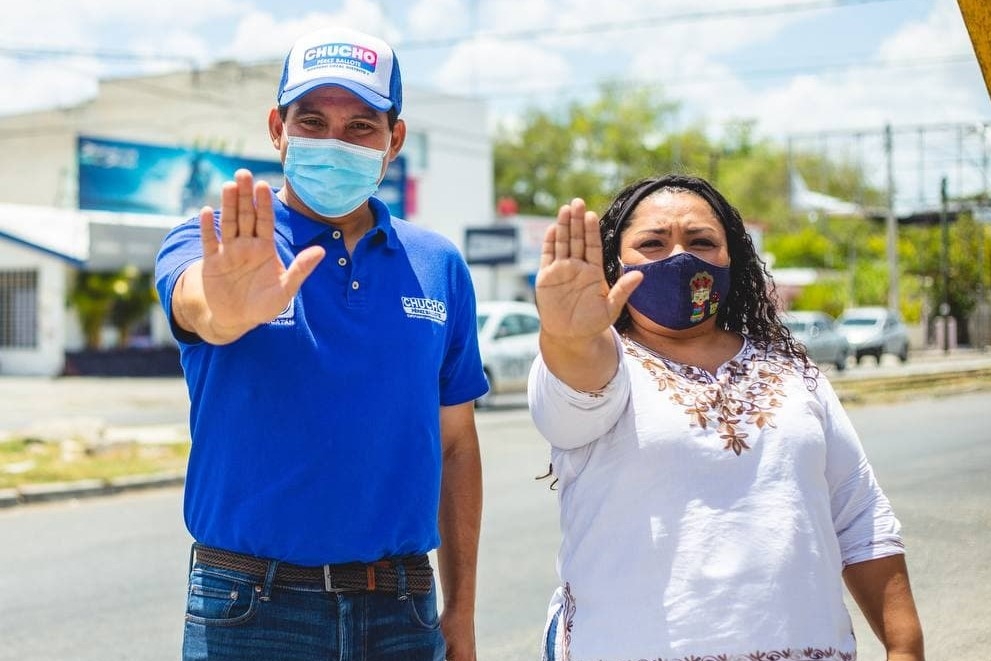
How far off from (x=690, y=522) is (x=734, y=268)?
759mm

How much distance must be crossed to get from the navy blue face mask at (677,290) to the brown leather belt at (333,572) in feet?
2.49

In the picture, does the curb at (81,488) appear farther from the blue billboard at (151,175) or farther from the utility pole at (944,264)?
the blue billboard at (151,175)

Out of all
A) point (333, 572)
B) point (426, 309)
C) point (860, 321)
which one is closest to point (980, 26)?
point (426, 309)

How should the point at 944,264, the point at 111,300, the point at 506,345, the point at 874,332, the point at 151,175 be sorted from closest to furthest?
the point at 944,264 → the point at 506,345 → the point at 111,300 → the point at 151,175 → the point at 874,332

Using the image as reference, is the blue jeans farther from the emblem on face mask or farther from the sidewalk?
the sidewalk

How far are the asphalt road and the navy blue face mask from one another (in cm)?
268

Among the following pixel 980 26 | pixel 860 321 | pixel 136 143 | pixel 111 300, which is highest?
pixel 136 143

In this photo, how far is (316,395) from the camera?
2.29m

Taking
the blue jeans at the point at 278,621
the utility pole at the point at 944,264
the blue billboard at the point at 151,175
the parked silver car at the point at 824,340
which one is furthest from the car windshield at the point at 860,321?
the blue jeans at the point at 278,621

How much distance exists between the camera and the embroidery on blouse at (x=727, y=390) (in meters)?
2.21

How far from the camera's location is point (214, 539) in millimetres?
2346

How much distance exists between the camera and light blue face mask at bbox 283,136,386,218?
2486mm

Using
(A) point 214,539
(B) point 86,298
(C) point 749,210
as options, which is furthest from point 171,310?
(C) point 749,210

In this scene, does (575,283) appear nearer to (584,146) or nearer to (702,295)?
(702,295)
